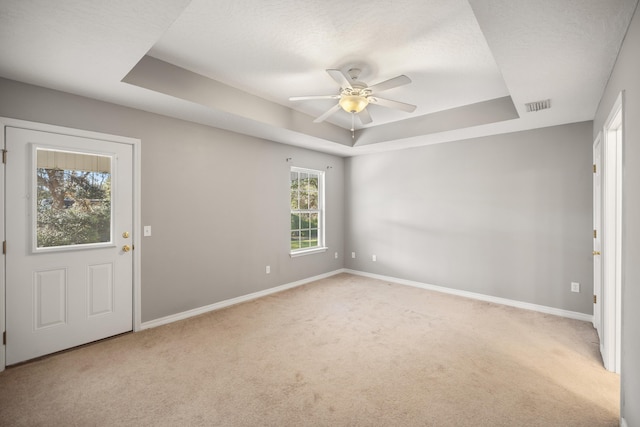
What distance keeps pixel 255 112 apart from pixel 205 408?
298 centimetres

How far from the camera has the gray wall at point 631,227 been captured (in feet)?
5.02

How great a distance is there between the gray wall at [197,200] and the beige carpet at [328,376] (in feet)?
1.87

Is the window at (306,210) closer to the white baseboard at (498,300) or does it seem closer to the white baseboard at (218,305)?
the white baseboard at (218,305)

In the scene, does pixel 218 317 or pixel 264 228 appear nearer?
pixel 218 317

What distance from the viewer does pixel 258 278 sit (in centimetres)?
446

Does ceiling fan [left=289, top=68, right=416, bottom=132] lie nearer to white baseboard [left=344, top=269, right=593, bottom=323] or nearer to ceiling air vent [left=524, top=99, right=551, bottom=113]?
ceiling air vent [left=524, top=99, right=551, bottom=113]

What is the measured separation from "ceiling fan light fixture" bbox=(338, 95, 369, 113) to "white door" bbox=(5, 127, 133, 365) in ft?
7.65

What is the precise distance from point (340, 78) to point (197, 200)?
7.77ft

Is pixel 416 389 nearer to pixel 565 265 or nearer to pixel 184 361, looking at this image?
pixel 184 361

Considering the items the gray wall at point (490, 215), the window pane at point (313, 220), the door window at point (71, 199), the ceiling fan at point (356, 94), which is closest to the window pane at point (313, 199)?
the window pane at point (313, 220)

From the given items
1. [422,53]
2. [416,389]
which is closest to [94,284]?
[416,389]

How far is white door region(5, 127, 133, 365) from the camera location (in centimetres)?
253

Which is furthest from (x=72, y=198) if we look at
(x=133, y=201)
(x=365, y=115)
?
(x=365, y=115)

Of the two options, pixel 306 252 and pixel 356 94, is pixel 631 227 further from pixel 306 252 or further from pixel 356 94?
pixel 306 252
